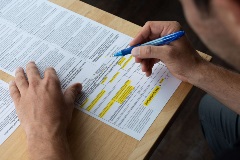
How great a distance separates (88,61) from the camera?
983mm

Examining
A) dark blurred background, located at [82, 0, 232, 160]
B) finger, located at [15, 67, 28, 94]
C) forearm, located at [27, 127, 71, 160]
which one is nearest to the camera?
forearm, located at [27, 127, 71, 160]

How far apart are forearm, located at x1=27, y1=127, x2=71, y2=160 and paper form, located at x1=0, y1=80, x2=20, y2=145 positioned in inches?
2.7

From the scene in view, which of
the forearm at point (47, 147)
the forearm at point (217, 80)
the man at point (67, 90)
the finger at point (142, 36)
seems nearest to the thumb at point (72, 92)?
the man at point (67, 90)

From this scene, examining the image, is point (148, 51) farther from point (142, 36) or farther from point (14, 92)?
point (14, 92)

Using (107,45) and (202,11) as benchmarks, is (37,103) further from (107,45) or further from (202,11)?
(202,11)

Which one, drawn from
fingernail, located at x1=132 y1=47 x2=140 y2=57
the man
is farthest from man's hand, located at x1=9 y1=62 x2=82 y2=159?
fingernail, located at x1=132 y1=47 x2=140 y2=57

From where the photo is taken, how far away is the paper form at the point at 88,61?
0.89 meters

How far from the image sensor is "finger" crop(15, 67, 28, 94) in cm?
90

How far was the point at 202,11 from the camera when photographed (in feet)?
1.88

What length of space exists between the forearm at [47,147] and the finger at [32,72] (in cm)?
17

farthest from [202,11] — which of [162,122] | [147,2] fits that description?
[147,2]

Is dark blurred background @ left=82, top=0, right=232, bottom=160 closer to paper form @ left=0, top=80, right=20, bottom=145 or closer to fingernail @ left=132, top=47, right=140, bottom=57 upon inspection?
fingernail @ left=132, top=47, right=140, bottom=57

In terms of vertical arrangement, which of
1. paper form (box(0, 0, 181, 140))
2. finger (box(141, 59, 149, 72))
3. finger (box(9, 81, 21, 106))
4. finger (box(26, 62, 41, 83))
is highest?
finger (box(141, 59, 149, 72))

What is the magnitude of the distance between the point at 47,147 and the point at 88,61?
0.29m
